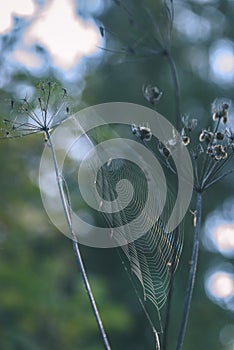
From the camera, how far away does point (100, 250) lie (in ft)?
44.7

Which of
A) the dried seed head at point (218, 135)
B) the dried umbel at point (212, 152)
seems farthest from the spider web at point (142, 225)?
the dried seed head at point (218, 135)

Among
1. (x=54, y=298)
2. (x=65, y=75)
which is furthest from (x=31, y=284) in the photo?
(x=65, y=75)

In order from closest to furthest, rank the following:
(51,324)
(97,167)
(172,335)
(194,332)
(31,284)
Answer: (97,167)
(31,284)
(51,324)
(172,335)
(194,332)

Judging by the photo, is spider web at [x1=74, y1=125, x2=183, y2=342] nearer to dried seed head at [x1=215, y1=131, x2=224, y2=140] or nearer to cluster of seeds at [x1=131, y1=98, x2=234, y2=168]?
cluster of seeds at [x1=131, y1=98, x2=234, y2=168]

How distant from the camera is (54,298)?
1026cm

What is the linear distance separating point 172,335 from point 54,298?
3092 millimetres

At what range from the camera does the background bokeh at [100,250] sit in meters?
9.50

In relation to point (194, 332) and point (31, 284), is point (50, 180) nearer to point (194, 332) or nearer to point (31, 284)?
point (31, 284)

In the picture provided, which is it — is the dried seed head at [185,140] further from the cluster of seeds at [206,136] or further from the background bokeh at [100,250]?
the background bokeh at [100,250]

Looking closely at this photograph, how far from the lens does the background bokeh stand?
9500 millimetres

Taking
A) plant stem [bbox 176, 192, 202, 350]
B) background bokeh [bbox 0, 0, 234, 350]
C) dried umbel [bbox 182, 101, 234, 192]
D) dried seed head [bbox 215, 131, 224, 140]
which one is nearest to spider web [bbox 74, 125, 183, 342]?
plant stem [bbox 176, 192, 202, 350]

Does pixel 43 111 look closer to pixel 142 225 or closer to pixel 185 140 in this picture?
pixel 185 140

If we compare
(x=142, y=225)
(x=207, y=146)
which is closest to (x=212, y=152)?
(x=207, y=146)

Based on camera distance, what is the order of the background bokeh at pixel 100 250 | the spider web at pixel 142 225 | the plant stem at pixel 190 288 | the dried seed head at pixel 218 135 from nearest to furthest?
the plant stem at pixel 190 288 → the dried seed head at pixel 218 135 → the spider web at pixel 142 225 → the background bokeh at pixel 100 250
